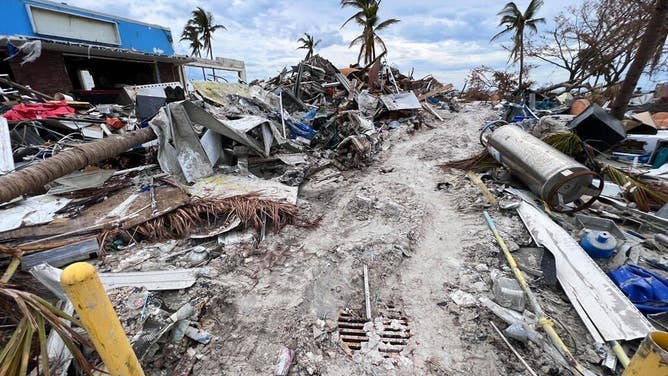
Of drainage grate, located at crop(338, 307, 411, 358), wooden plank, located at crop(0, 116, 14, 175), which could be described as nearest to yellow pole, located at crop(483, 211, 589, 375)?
drainage grate, located at crop(338, 307, 411, 358)

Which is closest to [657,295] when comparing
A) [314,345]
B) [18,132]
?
[314,345]

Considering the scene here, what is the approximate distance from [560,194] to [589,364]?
2926 millimetres

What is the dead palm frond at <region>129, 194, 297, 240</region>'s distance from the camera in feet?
11.9

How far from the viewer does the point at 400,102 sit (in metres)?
11.5

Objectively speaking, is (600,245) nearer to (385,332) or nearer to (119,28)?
(385,332)

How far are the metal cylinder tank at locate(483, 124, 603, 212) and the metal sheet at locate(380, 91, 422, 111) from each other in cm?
655

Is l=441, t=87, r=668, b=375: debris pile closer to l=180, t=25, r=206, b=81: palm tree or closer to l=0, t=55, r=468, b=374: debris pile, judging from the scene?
l=0, t=55, r=468, b=374: debris pile

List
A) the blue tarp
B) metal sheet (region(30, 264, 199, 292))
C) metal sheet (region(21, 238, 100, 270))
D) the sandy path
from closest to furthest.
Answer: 1. the sandy path
2. the blue tarp
3. metal sheet (region(30, 264, 199, 292))
4. metal sheet (region(21, 238, 100, 270))

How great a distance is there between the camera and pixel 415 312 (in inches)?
105

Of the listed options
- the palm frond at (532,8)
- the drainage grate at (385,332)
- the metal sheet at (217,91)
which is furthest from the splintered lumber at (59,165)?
the palm frond at (532,8)

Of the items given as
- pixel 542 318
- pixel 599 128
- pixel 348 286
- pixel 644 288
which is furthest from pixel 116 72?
pixel 644 288

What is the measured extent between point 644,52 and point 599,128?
187cm

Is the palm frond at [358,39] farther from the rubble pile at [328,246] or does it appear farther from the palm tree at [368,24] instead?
the rubble pile at [328,246]

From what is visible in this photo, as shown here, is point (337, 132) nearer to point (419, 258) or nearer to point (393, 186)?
point (393, 186)
